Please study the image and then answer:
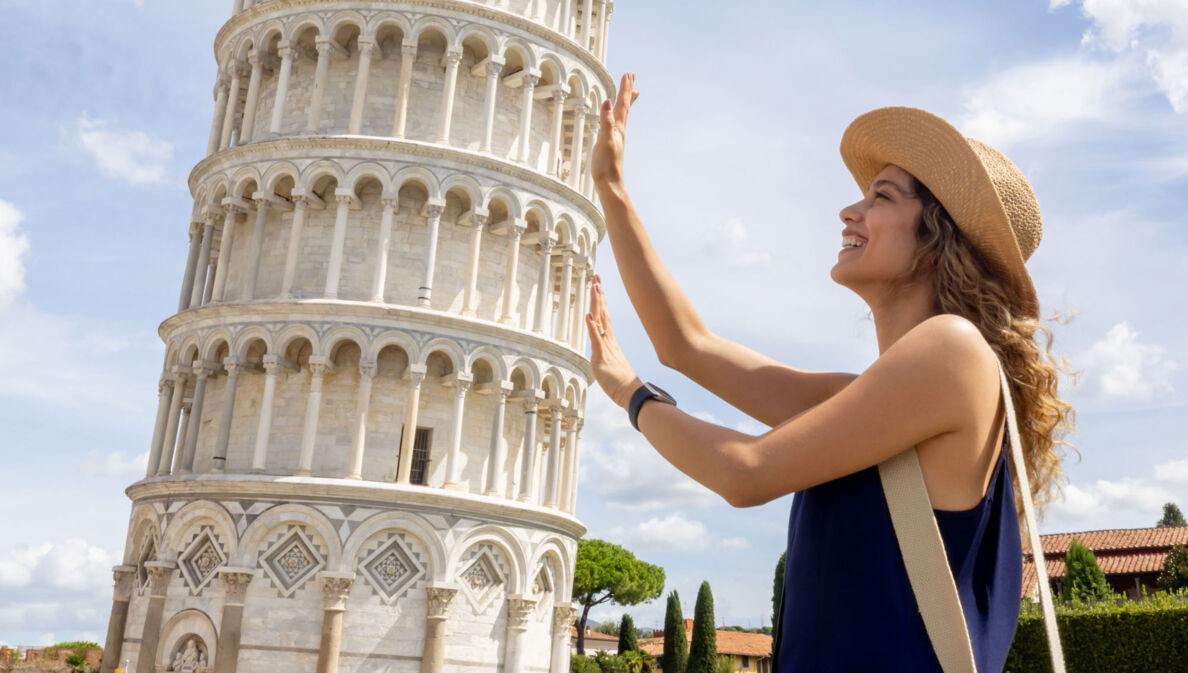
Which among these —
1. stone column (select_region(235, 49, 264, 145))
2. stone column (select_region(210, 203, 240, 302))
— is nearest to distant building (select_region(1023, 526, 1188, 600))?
stone column (select_region(210, 203, 240, 302))

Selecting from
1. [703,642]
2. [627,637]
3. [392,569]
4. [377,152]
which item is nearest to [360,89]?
[377,152]

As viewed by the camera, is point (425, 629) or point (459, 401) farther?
point (459, 401)

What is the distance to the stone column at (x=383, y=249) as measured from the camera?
24.6 m

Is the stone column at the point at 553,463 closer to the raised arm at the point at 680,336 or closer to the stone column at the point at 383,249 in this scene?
the stone column at the point at 383,249

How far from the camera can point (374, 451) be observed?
80.1ft

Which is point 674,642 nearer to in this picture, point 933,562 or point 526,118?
point 526,118

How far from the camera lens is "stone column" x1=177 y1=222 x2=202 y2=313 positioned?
27141mm

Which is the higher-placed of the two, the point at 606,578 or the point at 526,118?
the point at 526,118

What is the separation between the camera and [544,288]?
2659 centimetres

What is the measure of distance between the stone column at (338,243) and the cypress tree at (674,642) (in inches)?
1220

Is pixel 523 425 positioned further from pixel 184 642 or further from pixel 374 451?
pixel 184 642

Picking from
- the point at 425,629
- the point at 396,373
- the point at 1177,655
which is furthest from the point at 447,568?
the point at 1177,655

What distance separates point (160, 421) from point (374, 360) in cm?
663

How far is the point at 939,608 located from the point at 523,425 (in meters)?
25.2
